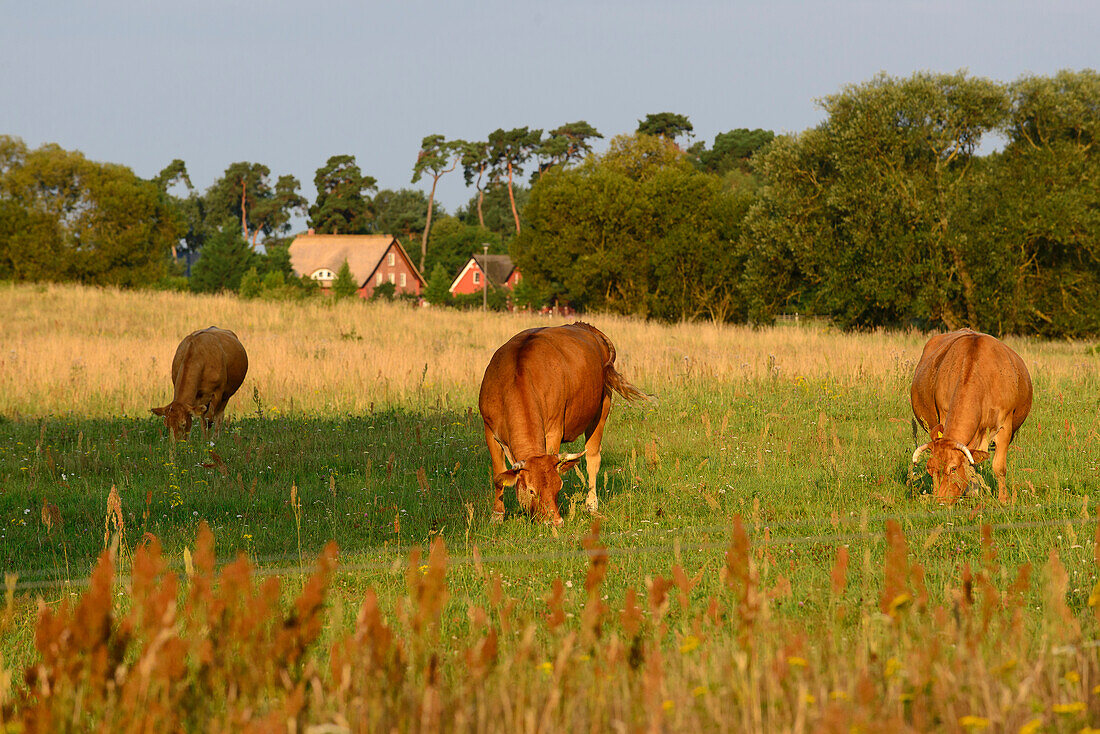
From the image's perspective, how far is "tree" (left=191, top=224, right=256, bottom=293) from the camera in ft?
212

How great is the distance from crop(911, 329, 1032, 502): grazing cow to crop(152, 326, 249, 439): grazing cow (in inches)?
370

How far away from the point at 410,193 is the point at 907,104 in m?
103

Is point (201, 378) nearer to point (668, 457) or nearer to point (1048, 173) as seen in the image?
point (668, 457)

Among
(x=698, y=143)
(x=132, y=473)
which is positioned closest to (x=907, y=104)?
(x=132, y=473)

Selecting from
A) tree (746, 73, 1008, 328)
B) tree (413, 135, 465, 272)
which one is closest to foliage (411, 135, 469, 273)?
tree (413, 135, 465, 272)

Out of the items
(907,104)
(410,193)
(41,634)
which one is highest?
(410,193)

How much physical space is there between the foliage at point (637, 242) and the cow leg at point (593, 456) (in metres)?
35.0

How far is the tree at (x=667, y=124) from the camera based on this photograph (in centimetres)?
9525

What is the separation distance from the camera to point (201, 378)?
14.1 m

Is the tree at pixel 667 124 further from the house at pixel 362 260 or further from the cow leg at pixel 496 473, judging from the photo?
the cow leg at pixel 496 473

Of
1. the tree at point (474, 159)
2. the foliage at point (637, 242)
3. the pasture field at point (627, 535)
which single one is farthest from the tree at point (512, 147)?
the pasture field at point (627, 535)

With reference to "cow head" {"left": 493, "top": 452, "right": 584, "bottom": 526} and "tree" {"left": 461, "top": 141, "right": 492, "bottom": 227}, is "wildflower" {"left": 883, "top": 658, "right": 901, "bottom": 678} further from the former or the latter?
"tree" {"left": 461, "top": 141, "right": 492, "bottom": 227}

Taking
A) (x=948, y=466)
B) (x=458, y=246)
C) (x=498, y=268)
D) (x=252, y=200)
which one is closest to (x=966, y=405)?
(x=948, y=466)

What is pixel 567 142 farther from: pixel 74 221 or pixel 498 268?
pixel 74 221
